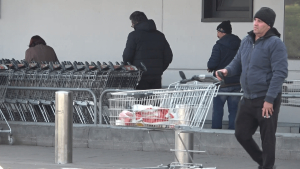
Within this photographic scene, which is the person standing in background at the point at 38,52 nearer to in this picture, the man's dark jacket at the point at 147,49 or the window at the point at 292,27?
the man's dark jacket at the point at 147,49

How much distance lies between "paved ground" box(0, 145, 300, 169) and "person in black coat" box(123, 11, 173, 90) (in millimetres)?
1322

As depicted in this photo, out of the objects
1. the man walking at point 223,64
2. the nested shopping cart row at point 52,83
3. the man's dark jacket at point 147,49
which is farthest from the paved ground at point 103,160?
the man's dark jacket at point 147,49

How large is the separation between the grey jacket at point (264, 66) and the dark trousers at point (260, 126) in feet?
0.36

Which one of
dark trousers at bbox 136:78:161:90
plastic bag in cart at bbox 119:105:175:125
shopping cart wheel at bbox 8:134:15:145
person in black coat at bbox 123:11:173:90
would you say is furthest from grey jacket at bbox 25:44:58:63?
plastic bag in cart at bbox 119:105:175:125

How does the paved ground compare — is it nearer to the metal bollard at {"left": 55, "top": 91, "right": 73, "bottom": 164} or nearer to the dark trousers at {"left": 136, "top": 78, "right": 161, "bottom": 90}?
the metal bollard at {"left": 55, "top": 91, "right": 73, "bottom": 164}

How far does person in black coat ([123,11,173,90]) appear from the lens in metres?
9.84

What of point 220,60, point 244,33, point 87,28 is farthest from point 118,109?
point 87,28

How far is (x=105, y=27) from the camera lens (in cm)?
1217

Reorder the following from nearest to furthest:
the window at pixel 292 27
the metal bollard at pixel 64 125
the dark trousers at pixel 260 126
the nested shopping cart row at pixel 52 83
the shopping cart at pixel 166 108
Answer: the shopping cart at pixel 166 108 < the dark trousers at pixel 260 126 < the metal bollard at pixel 64 125 < the nested shopping cart row at pixel 52 83 < the window at pixel 292 27

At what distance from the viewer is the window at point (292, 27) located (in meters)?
10.9

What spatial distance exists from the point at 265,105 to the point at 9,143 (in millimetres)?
5103

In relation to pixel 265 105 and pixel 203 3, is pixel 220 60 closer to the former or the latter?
pixel 203 3

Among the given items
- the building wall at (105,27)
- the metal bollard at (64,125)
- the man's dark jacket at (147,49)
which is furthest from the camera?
the building wall at (105,27)

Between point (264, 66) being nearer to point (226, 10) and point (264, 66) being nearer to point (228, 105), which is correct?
point (228, 105)
